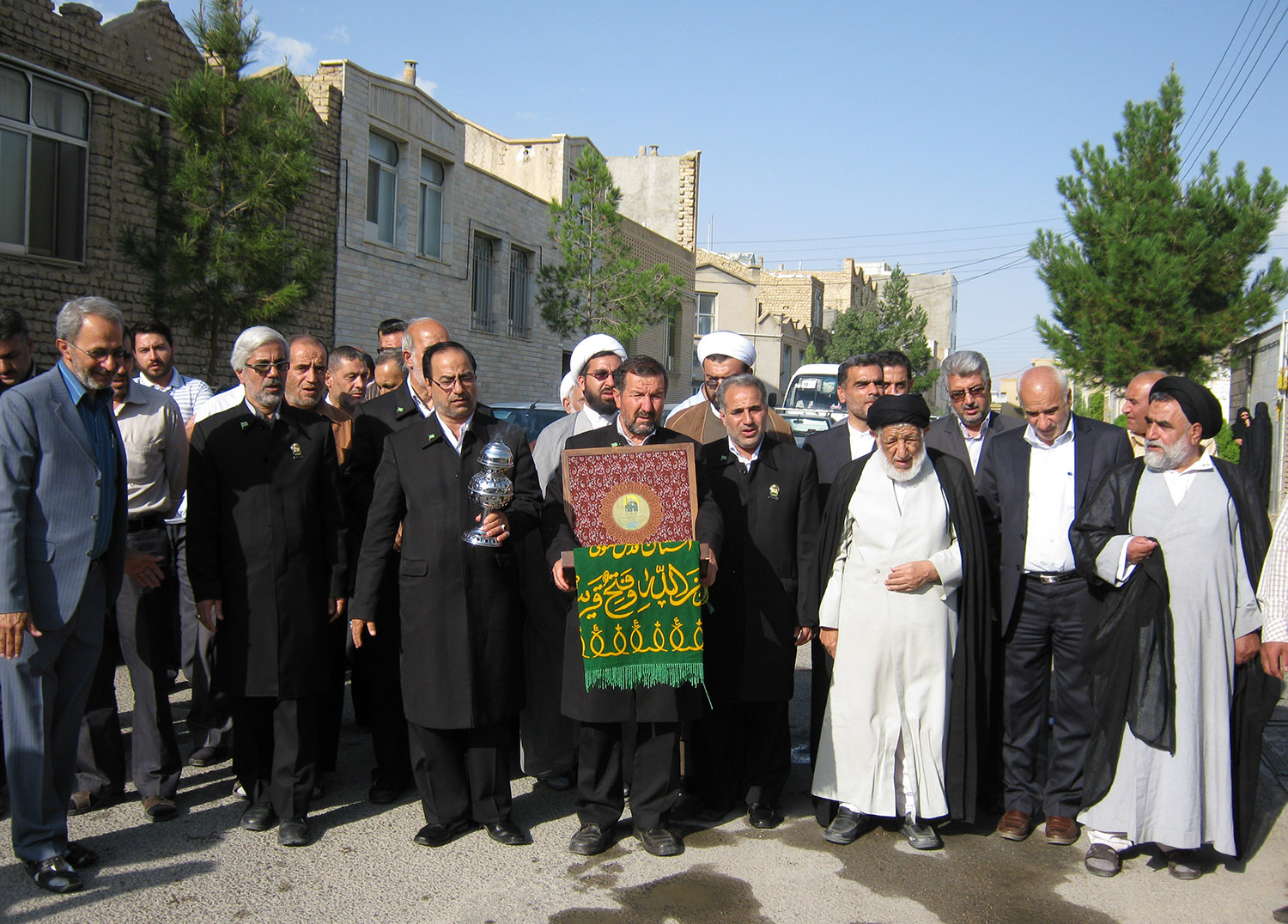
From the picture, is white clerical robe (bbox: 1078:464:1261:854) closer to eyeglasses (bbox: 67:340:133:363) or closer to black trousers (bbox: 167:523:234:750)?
eyeglasses (bbox: 67:340:133:363)

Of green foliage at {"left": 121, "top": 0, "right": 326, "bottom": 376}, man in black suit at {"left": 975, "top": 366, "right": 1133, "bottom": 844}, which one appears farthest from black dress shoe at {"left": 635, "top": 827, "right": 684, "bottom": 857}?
green foliage at {"left": 121, "top": 0, "right": 326, "bottom": 376}

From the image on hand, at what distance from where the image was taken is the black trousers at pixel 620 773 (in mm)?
4523

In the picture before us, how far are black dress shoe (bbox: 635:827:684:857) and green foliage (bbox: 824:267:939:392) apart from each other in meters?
39.8

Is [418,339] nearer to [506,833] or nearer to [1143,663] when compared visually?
[506,833]

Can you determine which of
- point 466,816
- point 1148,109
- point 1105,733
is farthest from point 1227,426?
point 466,816

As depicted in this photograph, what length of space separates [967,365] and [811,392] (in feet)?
52.2

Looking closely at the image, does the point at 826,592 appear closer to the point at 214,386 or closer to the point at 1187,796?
the point at 1187,796

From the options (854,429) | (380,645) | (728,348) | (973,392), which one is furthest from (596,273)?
(380,645)

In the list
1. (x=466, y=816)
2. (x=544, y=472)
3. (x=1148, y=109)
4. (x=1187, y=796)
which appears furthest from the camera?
(x=1148, y=109)

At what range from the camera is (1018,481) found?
502 cm

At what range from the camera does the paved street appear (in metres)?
3.92

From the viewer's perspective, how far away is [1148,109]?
18156mm

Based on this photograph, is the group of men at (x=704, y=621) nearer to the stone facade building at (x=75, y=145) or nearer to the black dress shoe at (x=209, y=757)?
the black dress shoe at (x=209, y=757)

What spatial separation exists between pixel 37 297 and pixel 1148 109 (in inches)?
689
